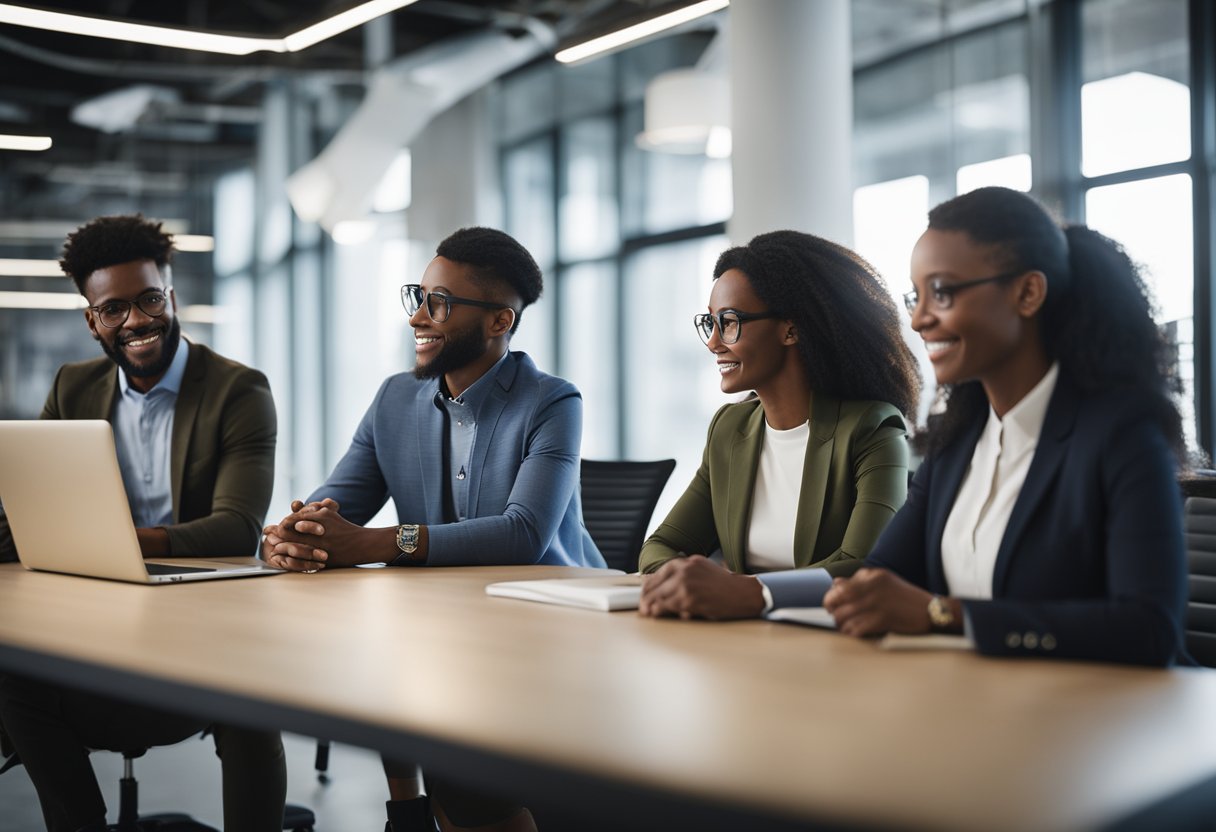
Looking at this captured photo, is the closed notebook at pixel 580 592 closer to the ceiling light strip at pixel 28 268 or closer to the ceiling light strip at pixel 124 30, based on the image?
the ceiling light strip at pixel 124 30

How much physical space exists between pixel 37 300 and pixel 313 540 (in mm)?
6165

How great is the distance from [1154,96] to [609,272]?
12.8 feet

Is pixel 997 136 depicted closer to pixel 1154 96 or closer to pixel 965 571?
pixel 1154 96

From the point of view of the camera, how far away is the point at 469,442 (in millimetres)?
2727

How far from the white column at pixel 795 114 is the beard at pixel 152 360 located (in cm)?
265

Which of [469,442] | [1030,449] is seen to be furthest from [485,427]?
[1030,449]

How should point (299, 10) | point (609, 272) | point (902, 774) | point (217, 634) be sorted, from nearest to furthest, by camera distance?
point (902, 774)
point (217, 634)
point (609, 272)
point (299, 10)

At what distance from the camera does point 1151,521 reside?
1.46 m

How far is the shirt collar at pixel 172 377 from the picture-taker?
9.47ft

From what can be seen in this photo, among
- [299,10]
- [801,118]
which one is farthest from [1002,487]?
[299,10]

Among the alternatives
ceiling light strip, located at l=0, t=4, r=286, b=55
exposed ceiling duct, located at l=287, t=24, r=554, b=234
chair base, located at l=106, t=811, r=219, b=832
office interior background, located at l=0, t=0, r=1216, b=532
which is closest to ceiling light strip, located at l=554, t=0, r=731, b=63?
office interior background, located at l=0, t=0, r=1216, b=532

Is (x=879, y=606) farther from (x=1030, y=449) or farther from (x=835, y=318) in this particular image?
(x=835, y=318)

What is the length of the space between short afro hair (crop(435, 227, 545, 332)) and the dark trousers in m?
1.15

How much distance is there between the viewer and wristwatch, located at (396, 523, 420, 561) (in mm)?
2439
